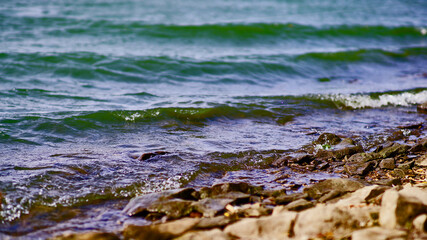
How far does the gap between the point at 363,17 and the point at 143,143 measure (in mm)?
22089

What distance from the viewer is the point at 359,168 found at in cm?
587

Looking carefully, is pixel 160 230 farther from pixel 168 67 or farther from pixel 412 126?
pixel 168 67

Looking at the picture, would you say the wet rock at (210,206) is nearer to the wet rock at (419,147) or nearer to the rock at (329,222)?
the rock at (329,222)

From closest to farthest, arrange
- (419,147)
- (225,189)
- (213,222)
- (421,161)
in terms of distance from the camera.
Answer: (213,222)
(225,189)
(421,161)
(419,147)

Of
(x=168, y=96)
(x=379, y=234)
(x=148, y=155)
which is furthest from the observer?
(x=168, y=96)

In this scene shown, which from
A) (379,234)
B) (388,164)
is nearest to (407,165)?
(388,164)

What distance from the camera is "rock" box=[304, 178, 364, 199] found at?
4.97m

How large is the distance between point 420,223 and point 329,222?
0.72m

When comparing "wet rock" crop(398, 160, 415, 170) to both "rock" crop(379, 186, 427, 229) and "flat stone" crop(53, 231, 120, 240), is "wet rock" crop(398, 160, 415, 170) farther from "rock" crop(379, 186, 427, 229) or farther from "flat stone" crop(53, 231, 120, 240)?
"flat stone" crop(53, 231, 120, 240)

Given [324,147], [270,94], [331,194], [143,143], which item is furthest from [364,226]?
[270,94]

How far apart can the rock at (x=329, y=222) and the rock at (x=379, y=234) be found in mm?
268

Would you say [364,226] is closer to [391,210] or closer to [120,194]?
[391,210]

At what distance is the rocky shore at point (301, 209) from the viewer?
378 centimetres

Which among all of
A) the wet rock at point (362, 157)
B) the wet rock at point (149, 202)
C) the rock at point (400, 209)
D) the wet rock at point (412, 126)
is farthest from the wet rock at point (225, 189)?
the wet rock at point (412, 126)
